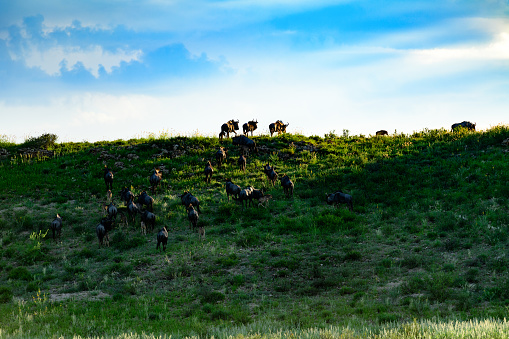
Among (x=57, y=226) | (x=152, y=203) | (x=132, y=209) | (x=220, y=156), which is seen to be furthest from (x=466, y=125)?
(x=57, y=226)

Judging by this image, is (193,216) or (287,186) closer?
(193,216)

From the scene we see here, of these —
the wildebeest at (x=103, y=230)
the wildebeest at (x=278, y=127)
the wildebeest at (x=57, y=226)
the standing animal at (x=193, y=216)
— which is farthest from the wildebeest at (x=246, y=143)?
the wildebeest at (x=57, y=226)

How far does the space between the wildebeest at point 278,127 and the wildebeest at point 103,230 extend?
2193 cm

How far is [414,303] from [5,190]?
25.7 metres

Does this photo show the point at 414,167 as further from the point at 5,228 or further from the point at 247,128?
the point at 5,228

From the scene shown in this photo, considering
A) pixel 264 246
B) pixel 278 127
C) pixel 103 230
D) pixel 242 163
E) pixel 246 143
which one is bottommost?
pixel 264 246

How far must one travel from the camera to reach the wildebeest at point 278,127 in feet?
128

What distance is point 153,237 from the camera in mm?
20000

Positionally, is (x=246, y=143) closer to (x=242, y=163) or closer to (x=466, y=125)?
(x=242, y=163)

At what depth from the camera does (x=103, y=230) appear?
1889 cm

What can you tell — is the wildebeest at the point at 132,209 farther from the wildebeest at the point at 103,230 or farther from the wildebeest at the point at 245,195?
the wildebeest at the point at 245,195

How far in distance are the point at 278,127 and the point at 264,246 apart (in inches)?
903

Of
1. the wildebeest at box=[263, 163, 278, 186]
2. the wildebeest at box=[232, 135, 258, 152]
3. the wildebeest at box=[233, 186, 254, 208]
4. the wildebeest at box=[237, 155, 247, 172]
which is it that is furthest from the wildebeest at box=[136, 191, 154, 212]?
the wildebeest at box=[232, 135, 258, 152]

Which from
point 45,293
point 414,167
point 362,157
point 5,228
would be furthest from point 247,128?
point 45,293
